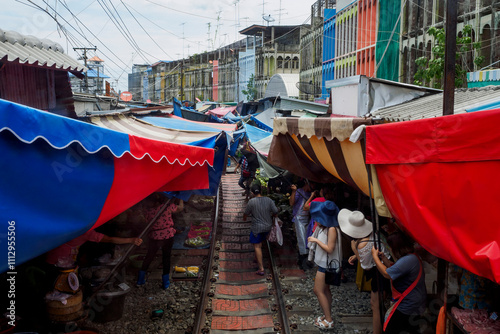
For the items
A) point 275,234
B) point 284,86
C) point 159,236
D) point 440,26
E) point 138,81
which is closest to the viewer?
point 159,236

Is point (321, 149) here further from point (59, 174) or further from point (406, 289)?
point (59, 174)

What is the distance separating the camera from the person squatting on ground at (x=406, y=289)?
187 inches

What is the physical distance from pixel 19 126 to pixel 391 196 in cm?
334

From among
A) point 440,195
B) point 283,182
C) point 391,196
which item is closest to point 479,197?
point 440,195

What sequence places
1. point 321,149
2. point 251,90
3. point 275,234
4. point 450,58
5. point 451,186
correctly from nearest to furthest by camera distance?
point 451,186 < point 450,58 < point 321,149 < point 275,234 < point 251,90

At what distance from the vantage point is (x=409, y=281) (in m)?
4.81

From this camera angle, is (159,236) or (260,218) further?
(260,218)

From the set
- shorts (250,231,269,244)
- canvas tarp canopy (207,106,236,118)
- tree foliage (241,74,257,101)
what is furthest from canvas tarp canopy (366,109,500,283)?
tree foliage (241,74,257,101)

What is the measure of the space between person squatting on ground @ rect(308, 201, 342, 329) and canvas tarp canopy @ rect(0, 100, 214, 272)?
288 cm

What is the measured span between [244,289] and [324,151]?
10.6 feet

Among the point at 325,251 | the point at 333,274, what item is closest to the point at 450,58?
the point at 325,251

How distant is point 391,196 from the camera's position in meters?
4.29

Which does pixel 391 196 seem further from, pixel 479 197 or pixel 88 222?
pixel 88 222

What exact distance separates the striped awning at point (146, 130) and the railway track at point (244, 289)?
276 centimetres
